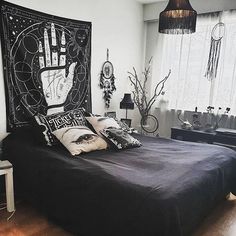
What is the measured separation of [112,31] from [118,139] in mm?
1930

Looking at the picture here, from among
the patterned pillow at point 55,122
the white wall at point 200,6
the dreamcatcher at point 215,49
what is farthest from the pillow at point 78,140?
the white wall at point 200,6

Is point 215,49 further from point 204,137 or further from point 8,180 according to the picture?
point 8,180

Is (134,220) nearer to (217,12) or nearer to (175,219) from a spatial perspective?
(175,219)

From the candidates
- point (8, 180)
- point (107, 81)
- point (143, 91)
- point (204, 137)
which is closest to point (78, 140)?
point (8, 180)

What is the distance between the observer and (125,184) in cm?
171

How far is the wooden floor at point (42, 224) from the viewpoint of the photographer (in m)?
2.08

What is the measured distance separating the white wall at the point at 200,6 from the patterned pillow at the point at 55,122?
235cm

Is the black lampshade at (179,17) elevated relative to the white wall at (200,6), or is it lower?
lower

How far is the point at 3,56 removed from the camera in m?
2.58

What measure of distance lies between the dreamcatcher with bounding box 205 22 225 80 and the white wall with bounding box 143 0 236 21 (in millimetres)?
240

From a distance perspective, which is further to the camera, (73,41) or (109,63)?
(109,63)

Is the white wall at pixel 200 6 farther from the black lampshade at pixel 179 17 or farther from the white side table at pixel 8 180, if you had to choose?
the white side table at pixel 8 180

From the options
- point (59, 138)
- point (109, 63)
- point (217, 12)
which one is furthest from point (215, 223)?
point (217, 12)

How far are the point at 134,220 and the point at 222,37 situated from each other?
3.10 meters
